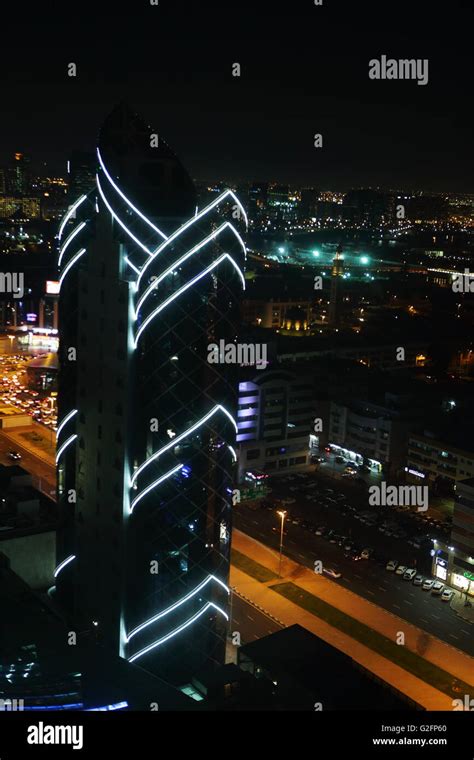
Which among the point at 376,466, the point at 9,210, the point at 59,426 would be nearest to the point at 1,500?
the point at 59,426

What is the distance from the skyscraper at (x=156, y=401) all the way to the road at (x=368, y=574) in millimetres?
4695

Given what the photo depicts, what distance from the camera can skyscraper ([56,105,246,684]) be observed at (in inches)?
397

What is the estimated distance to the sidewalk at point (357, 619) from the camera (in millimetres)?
11875

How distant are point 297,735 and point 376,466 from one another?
61.8ft

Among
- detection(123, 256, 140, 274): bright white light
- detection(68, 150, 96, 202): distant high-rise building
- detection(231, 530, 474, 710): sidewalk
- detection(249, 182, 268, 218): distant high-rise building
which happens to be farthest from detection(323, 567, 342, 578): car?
detection(249, 182, 268, 218): distant high-rise building

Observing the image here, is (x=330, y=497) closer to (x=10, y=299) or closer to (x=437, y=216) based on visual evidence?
(x=10, y=299)

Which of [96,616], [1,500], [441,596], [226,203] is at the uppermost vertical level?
[226,203]

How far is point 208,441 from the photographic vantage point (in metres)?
10.4

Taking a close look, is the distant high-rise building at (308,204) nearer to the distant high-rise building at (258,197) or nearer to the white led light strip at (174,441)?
the distant high-rise building at (258,197)

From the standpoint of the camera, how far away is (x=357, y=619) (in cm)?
1366

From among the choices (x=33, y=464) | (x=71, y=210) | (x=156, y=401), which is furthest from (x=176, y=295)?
(x=33, y=464)

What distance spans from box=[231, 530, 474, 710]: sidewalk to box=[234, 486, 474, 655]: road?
305mm

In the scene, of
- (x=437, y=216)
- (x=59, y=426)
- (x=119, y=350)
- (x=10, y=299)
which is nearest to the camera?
(x=119, y=350)

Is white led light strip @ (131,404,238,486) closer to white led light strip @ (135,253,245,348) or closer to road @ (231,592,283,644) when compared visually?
white led light strip @ (135,253,245,348)
